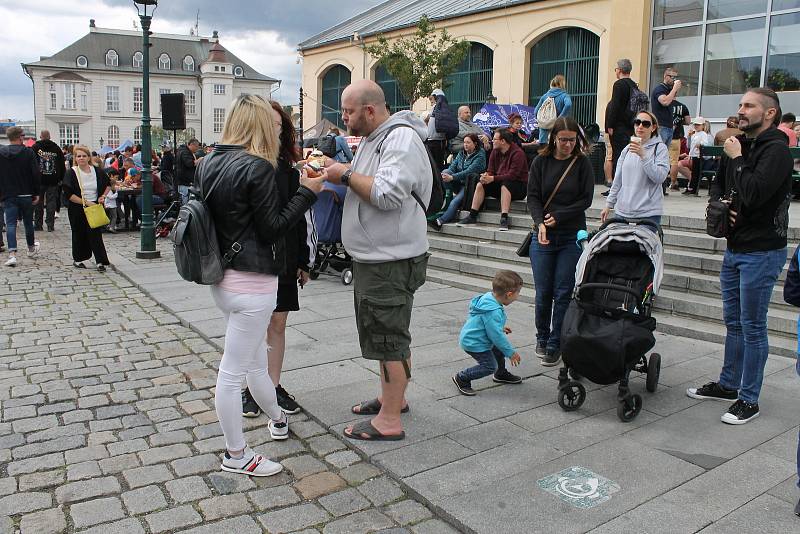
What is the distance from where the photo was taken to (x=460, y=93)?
26.0m

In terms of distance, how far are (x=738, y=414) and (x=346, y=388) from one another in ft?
8.73

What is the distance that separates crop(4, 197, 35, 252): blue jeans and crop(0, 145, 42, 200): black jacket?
0.11 m

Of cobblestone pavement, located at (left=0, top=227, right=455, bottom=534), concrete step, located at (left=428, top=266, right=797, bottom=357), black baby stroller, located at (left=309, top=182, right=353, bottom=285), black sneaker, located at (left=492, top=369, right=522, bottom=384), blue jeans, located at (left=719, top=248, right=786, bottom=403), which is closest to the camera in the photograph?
cobblestone pavement, located at (left=0, top=227, right=455, bottom=534)

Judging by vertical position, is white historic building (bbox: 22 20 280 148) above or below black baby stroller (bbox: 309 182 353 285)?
above

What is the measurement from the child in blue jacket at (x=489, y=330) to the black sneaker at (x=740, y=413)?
1404mm

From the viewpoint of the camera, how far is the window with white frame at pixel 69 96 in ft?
257

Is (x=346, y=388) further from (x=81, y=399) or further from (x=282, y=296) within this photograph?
(x=81, y=399)

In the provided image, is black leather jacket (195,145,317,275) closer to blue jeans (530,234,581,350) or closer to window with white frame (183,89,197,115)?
blue jeans (530,234,581,350)

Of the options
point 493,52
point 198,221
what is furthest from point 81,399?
point 493,52

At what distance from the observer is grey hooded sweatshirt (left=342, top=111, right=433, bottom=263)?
3.71 m

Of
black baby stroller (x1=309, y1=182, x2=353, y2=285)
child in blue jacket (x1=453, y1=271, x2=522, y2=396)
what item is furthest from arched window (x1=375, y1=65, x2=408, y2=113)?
child in blue jacket (x1=453, y1=271, x2=522, y2=396)

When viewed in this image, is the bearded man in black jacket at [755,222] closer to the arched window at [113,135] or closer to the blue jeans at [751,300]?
the blue jeans at [751,300]

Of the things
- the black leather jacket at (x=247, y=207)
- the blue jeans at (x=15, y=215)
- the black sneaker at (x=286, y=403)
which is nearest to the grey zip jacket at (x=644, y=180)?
the black sneaker at (x=286, y=403)

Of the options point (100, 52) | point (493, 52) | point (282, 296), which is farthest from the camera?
point (100, 52)
